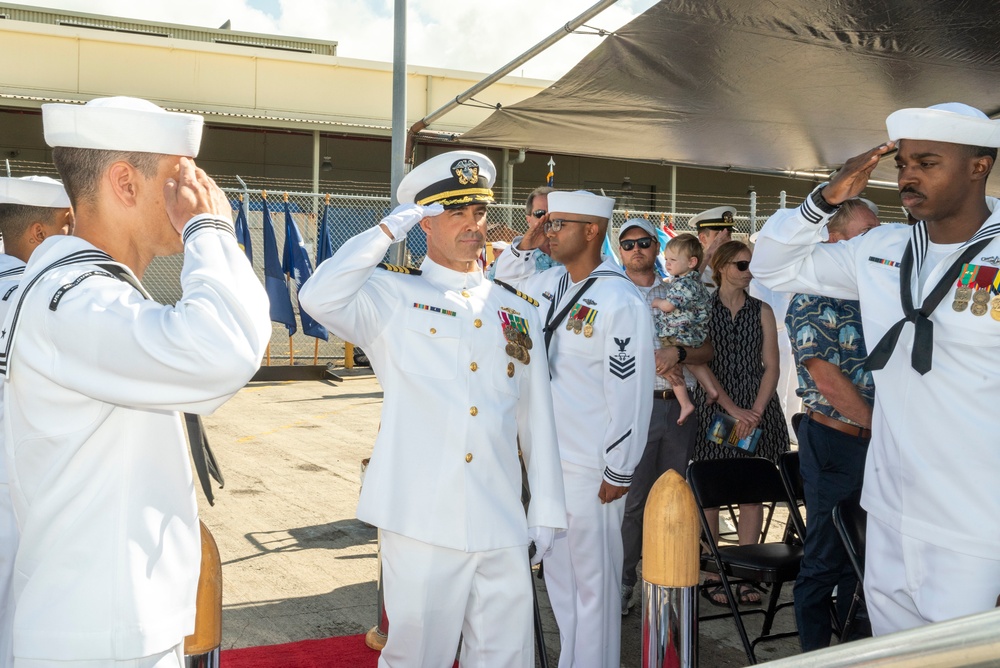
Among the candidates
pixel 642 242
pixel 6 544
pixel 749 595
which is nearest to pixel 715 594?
pixel 749 595

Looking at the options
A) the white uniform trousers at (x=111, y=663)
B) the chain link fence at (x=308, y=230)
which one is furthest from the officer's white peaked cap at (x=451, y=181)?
A: the chain link fence at (x=308, y=230)

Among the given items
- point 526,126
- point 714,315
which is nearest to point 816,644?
point 714,315

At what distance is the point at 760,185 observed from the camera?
86.4 feet

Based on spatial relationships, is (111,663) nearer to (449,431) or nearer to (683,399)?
(449,431)

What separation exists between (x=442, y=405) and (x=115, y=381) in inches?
61.2

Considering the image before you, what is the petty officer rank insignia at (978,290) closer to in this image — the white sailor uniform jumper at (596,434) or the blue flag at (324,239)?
the white sailor uniform jumper at (596,434)

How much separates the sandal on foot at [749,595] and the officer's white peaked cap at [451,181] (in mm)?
3036

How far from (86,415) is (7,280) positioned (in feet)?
6.96

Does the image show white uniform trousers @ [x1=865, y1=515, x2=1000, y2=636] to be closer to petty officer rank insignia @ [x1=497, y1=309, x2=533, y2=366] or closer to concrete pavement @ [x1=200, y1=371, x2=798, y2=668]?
petty officer rank insignia @ [x1=497, y1=309, x2=533, y2=366]

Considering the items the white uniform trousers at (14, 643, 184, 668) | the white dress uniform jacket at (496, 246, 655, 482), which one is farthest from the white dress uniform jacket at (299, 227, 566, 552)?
the white uniform trousers at (14, 643, 184, 668)

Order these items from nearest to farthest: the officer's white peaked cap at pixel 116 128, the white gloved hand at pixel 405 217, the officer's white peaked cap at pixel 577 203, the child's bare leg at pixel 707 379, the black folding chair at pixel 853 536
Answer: the officer's white peaked cap at pixel 116 128, the white gloved hand at pixel 405 217, the black folding chair at pixel 853 536, the officer's white peaked cap at pixel 577 203, the child's bare leg at pixel 707 379

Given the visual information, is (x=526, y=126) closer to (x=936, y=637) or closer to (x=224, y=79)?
(x=936, y=637)

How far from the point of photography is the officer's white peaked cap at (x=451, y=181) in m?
3.47

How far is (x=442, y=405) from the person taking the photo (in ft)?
10.7
